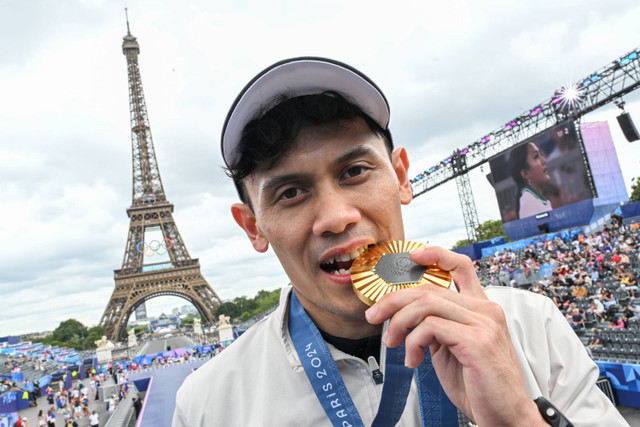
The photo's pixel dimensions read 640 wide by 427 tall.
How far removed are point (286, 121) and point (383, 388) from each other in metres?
1.01

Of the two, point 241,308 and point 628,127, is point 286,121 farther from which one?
point 241,308

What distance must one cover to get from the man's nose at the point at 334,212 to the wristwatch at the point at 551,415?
714 millimetres

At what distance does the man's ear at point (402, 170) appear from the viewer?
1.73m

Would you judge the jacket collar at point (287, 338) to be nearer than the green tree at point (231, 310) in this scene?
Yes

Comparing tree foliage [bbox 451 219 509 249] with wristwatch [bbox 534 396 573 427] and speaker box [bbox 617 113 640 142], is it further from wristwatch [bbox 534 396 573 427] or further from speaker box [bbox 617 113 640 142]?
wristwatch [bbox 534 396 573 427]

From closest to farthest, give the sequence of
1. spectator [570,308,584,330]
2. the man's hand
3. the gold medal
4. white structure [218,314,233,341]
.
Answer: the man's hand < the gold medal < spectator [570,308,584,330] < white structure [218,314,233,341]

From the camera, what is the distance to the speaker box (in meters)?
18.0

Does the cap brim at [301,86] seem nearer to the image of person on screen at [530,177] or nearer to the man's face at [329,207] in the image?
the man's face at [329,207]

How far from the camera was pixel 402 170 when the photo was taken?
5.90 ft

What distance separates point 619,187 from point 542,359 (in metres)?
26.7

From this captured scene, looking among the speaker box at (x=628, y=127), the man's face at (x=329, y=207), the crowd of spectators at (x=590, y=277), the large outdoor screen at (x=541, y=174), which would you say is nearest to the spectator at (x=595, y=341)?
the crowd of spectators at (x=590, y=277)


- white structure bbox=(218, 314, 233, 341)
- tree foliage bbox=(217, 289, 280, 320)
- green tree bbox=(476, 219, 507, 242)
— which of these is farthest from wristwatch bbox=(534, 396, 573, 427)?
green tree bbox=(476, 219, 507, 242)

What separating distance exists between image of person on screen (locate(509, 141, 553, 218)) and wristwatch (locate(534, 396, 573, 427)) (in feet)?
81.2

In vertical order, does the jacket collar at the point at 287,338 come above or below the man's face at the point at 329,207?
below
